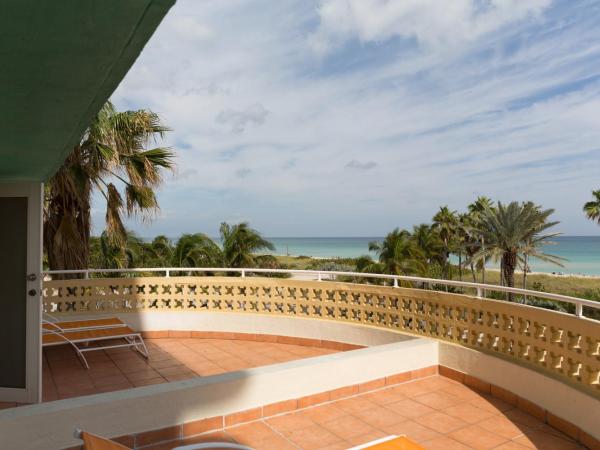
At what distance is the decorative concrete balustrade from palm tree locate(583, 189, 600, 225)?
27994 millimetres

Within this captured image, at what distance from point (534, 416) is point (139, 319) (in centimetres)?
527

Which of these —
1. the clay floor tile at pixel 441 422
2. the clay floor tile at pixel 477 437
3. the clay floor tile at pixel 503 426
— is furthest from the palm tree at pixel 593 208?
the clay floor tile at pixel 477 437

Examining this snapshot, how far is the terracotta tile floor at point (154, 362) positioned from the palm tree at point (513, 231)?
53.9 feet

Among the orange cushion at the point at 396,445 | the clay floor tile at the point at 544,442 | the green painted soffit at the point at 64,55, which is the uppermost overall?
the green painted soffit at the point at 64,55

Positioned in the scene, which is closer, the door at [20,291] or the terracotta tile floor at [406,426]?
the terracotta tile floor at [406,426]

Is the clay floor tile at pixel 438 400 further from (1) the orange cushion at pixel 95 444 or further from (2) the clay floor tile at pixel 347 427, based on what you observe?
(1) the orange cushion at pixel 95 444

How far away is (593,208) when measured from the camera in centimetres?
2814

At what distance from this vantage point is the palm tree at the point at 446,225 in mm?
34381

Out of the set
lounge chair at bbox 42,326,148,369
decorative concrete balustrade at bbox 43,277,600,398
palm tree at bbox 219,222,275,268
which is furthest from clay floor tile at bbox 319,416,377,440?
palm tree at bbox 219,222,275,268

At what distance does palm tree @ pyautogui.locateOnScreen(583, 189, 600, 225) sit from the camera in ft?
91.4

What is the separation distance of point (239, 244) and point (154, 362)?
11.2m

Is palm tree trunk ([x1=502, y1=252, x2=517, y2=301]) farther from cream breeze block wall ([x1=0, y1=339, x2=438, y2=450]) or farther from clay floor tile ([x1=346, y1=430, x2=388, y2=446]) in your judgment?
clay floor tile ([x1=346, y1=430, x2=388, y2=446])

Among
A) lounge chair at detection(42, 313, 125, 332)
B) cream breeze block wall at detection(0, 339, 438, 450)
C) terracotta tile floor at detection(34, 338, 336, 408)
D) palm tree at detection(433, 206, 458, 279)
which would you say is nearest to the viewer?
cream breeze block wall at detection(0, 339, 438, 450)

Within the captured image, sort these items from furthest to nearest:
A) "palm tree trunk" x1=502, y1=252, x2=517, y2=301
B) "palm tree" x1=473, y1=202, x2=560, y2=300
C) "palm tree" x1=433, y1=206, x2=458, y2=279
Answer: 1. "palm tree" x1=433, y1=206, x2=458, y2=279
2. "palm tree trunk" x1=502, y1=252, x2=517, y2=301
3. "palm tree" x1=473, y1=202, x2=560, y2=300
